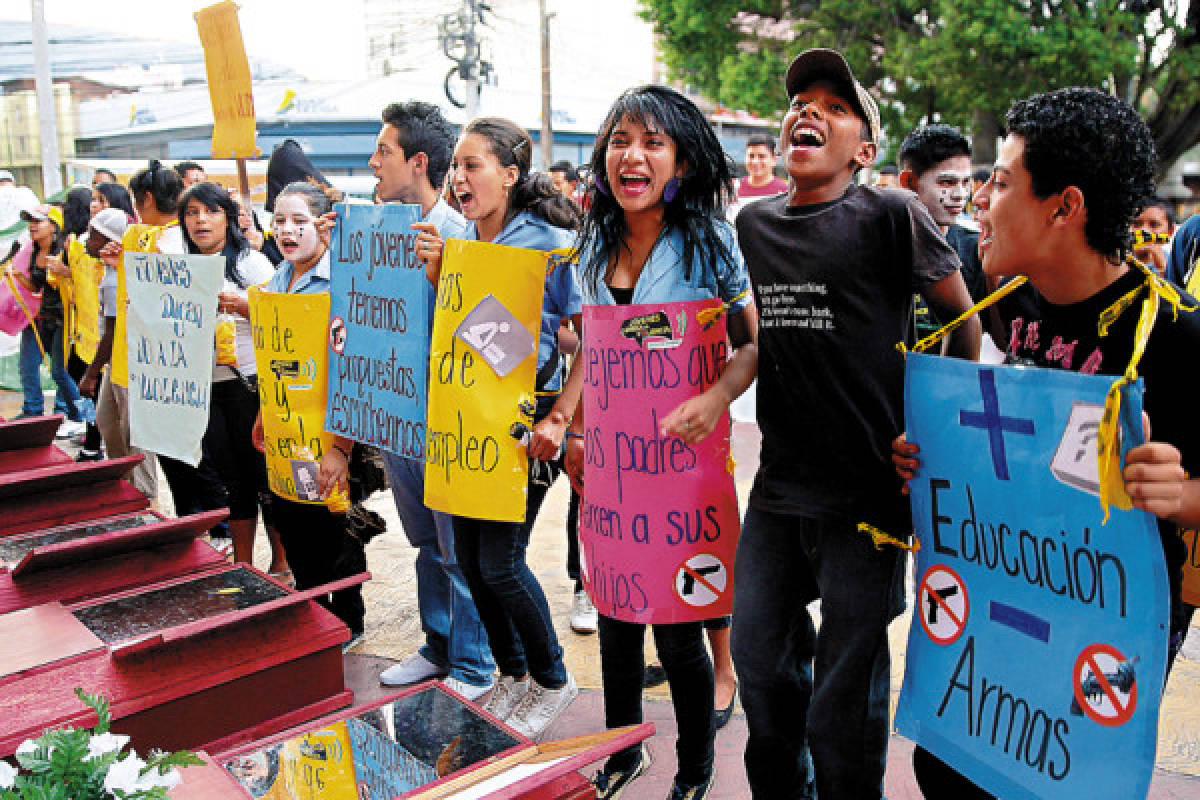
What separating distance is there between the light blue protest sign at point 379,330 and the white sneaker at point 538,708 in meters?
0.89

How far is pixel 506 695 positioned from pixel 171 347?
2.35 meters

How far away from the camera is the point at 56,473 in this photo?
381 centimetres

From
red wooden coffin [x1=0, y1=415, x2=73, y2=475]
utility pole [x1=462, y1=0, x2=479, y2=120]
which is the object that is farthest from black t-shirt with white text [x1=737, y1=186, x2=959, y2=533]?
utility pole [x1=462, y1=0, x2=479, y2=120]

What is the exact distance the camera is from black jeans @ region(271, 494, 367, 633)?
379cm

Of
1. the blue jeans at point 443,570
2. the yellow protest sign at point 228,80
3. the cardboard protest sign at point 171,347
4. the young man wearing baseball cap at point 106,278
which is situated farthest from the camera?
the young man wearing baseball cap at point 106,278

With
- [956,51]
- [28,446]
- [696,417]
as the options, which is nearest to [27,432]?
[28,446]

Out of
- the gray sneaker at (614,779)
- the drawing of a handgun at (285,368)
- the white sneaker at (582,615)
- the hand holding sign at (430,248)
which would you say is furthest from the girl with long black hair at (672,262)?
the drawing of a handgun at (285,368)

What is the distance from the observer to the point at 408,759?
8.00 ft

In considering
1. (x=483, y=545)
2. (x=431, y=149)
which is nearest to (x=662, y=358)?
(x=483, y=545)

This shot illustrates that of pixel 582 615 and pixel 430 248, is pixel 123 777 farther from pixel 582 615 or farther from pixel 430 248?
pixel 582 615

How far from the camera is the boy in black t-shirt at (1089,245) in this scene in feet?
5.47

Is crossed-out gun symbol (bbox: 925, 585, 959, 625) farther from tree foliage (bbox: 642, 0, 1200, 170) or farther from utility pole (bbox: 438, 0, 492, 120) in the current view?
utility pole (bbox: 438, 0, 492, 120)

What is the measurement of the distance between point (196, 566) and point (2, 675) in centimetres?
91

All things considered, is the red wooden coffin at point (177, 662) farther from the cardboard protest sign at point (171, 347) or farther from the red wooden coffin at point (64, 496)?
the cardboard protest sign at point (171, 347)
